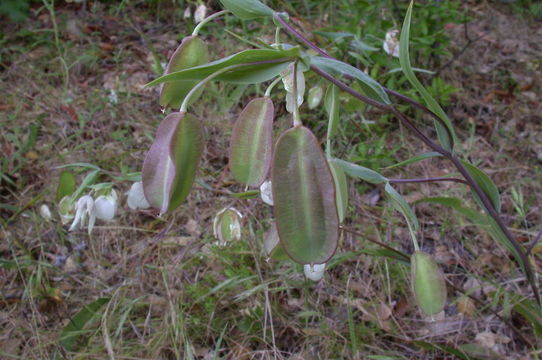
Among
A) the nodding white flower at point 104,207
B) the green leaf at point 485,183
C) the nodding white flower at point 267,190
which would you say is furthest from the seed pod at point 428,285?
the nodding white flower at point 104,207

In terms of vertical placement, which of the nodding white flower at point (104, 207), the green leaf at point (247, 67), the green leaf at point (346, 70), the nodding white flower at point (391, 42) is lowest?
the nodding white flower at point (104, 207)

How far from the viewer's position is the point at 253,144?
578 millimetres

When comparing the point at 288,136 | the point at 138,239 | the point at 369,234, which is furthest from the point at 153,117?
the point at 288,136

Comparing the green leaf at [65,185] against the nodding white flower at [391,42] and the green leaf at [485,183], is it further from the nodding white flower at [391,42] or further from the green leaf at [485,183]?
the nodding white flower at [391,42]

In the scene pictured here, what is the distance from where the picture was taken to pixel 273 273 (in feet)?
4.38

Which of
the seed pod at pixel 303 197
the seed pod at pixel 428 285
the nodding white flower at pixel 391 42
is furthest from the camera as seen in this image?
the nodding white flower at pixel 391 42

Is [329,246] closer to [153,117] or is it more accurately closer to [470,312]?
[470,312]

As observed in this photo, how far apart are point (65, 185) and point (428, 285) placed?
2.92ft

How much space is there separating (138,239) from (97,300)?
31 cm

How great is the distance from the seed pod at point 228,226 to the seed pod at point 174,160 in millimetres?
502

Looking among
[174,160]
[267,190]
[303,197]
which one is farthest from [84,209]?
[303,197]

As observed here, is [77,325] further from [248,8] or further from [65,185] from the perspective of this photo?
[248,8]

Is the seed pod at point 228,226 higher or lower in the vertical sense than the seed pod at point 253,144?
lower

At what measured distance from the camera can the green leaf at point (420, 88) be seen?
704 mm
